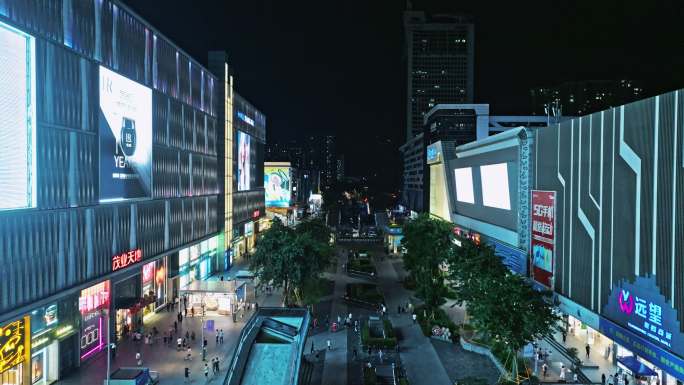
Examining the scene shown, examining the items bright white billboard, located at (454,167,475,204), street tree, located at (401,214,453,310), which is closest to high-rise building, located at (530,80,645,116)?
bright white billboard, located at (454,167,475,204)

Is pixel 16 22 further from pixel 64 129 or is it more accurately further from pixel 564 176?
pixel 564 176

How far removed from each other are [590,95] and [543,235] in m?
147

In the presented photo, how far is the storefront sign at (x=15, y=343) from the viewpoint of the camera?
24.3m

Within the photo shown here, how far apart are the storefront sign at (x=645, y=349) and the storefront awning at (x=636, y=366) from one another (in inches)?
78.3

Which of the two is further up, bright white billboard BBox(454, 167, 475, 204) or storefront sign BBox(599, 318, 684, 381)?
bright white billboard BBox(454, 167, 475, 204)

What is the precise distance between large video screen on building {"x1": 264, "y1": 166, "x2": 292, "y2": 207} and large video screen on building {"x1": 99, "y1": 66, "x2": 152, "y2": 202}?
67.0m

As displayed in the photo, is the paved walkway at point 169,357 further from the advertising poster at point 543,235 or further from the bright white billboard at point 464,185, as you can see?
the bright white billboard at point 464,185

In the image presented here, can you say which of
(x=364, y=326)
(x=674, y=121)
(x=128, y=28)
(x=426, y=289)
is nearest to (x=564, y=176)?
(x=674, y=121)

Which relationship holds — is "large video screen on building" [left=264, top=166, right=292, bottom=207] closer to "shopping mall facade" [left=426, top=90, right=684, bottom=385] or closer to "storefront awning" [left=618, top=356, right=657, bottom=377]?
"shopping mall facade" [left=426, top=90, right=684, bottom=385]

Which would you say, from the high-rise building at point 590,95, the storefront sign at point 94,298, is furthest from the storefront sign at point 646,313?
the high-rise building at point 590,95

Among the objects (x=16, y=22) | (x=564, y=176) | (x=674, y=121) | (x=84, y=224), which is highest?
(x=16, y=22)

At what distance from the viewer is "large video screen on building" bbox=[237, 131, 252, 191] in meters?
74.5

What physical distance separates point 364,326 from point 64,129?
24.6 meters

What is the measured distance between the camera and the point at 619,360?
28.0 m
